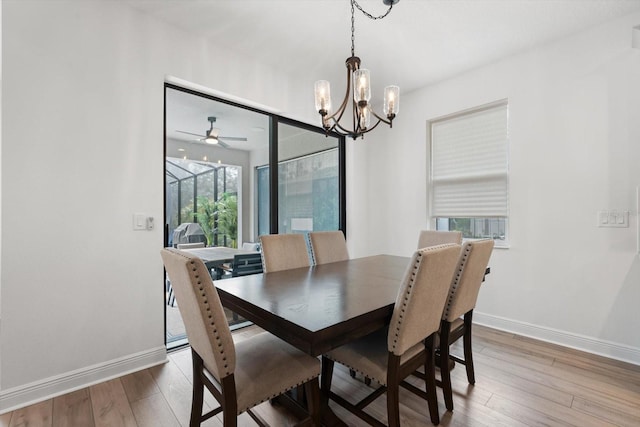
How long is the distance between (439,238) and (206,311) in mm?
2189

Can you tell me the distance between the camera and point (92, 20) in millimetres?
1979

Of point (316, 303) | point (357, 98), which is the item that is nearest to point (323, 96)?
point (357, 98)

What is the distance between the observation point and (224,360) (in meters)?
1.07

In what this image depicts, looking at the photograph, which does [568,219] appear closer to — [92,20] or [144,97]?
[144,97]

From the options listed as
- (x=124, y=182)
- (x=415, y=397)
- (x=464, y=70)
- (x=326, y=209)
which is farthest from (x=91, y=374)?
(x=464, y=70)

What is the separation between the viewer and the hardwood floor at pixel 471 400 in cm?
158

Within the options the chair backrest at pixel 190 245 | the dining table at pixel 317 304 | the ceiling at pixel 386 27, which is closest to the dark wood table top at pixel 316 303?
the dining table at pixel 317 304

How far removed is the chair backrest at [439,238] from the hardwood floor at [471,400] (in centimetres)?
96

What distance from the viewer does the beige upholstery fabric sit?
3.95 ft

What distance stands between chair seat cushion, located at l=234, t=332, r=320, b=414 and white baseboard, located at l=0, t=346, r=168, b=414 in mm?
1226

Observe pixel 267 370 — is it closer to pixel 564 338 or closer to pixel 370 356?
pixel 370 356

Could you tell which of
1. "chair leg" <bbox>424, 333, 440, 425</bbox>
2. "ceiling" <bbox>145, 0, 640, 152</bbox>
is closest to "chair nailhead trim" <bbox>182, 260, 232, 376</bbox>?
"chair leg" <bbox>424, 333, 440, 425</bbox>

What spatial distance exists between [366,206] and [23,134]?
342 cm

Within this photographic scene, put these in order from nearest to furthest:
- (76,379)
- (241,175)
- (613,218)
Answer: (76,379) → (613,218) → (241,175)
